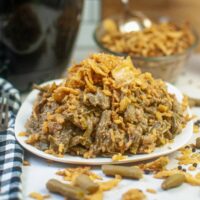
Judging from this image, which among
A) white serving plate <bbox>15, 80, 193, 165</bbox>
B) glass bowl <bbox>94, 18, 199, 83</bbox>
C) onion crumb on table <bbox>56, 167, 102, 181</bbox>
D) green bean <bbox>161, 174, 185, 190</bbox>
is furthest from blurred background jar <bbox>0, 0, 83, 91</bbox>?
green bean <bbox>161, 174, 185, 190</bbox>

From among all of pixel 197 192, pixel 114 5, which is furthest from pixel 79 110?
pixel 114 5

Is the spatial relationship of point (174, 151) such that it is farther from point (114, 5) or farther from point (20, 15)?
point (114, 5)

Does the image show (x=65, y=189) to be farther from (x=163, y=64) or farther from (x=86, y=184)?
(x=163, y=64)

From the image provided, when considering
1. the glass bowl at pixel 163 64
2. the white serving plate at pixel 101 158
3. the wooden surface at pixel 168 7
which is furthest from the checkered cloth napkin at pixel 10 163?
the wooden surface at pixel 168 7

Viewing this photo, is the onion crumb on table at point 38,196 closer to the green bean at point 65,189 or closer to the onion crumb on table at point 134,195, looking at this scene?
the green bean at point 65,189

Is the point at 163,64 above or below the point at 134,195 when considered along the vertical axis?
above

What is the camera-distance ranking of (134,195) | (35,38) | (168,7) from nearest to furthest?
(134,195) < (35,38) < (168,7)

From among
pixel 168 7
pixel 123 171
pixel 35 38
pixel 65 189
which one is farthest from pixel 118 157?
pixel 168 7
